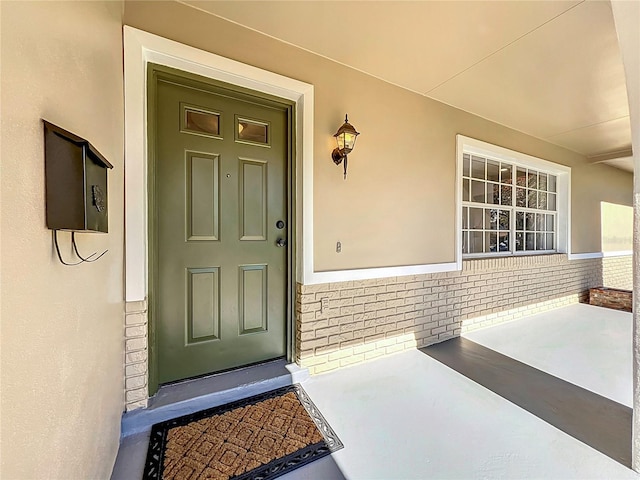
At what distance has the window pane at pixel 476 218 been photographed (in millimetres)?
3631

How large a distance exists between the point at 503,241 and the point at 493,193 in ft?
2.45

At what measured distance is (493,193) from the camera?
3.86 m

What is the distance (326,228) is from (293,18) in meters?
1.56

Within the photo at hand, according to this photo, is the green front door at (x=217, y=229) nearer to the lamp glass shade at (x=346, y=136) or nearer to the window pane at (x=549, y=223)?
the lamp glass shade at (x=346, y=136)

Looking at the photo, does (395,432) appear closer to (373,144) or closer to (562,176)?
(373,144)

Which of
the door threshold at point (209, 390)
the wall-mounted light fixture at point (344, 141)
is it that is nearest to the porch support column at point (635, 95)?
the wall-mounted light fixture at point (344, 141)

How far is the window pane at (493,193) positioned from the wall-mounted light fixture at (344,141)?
8.40 feet

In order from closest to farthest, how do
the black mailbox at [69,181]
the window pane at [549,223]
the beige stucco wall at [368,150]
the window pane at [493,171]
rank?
the black mailbox at [69,181]
the beige stucco wall at [368,150]
the window pane at [493,171]
the window pane at [549,223]

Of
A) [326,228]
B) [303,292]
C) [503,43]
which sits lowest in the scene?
[303,292]

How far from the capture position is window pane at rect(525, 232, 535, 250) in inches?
172

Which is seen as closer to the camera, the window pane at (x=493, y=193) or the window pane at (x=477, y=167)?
the window pane at (x=477, y=167)

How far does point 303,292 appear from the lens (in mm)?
2273

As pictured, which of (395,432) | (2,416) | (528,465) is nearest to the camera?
(2,416)

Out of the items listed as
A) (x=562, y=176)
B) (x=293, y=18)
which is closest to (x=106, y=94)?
(x=293, y=18)
